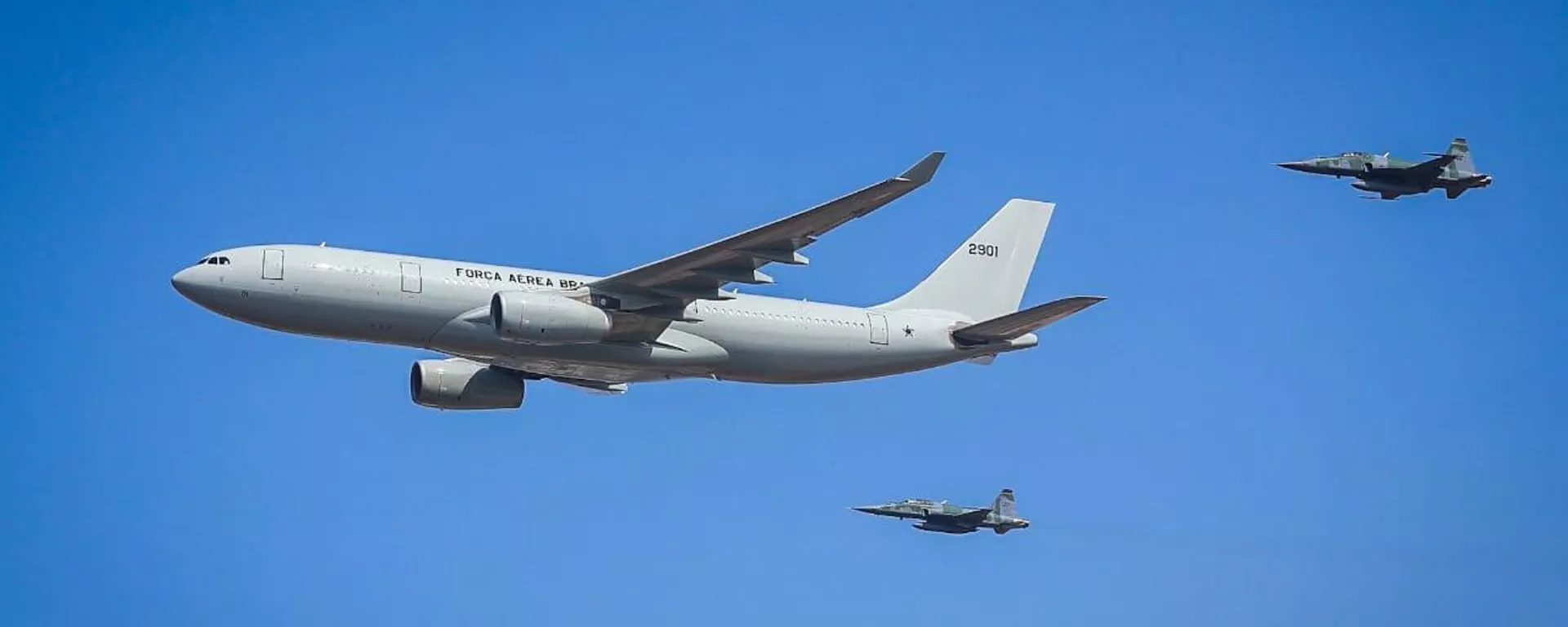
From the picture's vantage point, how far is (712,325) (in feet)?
148

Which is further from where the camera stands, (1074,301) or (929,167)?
(1074,301)

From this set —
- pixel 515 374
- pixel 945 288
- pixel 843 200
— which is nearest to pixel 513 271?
pixel 515 374

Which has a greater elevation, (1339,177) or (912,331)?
(1339,177)

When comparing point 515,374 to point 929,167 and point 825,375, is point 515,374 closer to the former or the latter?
point 825,375

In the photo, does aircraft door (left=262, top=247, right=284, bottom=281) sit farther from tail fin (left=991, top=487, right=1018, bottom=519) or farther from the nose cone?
tail fin (left=991, top=487, right=1018, bottom=519)

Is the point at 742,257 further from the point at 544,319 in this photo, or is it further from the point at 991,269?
the point at 991,269

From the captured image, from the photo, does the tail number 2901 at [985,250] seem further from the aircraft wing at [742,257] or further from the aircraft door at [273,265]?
the aircraft door at [273,265]

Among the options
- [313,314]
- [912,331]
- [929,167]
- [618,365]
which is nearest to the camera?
[929,167]

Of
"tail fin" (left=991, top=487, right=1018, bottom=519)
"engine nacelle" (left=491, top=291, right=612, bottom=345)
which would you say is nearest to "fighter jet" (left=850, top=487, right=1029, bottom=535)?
"tail fin" (left=991, top=487, right=1018, bottom=519)

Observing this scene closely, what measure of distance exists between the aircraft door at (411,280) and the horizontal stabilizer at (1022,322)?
14.7m

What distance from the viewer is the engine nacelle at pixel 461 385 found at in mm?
48688

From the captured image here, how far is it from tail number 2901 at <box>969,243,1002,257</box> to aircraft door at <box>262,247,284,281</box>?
2010cm

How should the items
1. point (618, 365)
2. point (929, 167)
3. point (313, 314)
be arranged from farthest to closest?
1. point (618, 365)
2. point (313, 314)
3. point (929, 167)

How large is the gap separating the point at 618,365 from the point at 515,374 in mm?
5415
